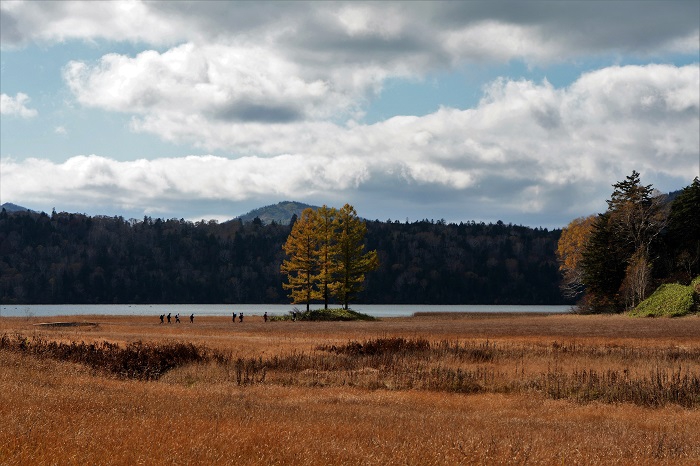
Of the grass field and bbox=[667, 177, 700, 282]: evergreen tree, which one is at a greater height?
bbox=[667, 177, 700, 282]: evergreen tree

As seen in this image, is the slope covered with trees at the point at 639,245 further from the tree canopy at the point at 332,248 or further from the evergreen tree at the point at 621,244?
the tree canopy at the point at 332,248

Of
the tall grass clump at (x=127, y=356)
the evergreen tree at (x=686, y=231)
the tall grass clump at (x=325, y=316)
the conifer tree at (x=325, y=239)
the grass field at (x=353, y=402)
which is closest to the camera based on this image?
the grass field at (x=353, y=402)

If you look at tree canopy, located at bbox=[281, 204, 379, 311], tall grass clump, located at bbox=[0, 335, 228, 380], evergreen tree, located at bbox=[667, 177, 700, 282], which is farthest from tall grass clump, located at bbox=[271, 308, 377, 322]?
tall grass clump, located at bbox=[0, 335, 228, 380]

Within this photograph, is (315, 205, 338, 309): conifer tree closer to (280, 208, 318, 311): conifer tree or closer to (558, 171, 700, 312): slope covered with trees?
(280, 208, 318, 311): conifer tree

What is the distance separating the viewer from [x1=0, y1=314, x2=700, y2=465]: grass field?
10914 mm

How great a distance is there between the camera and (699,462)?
41.5 ft

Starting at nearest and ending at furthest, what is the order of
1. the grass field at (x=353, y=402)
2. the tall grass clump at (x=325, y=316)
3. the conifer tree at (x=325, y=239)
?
the grass field at (x=353, y=402)
the tall grass clump at (x=325, y=316)
the conifer tree at (x=325, y=239)

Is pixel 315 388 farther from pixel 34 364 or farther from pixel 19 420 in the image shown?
pixel 19 420

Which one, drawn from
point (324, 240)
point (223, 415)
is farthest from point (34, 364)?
point (324, 240)

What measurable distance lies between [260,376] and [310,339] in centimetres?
1566

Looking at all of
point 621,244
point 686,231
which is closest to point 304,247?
point 621,244

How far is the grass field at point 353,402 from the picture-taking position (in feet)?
35.8

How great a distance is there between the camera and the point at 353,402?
2209 cm

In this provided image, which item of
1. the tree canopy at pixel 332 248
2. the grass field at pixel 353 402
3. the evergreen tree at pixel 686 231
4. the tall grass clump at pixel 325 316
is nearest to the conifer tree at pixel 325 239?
the tree canopy at pixel 332 248
